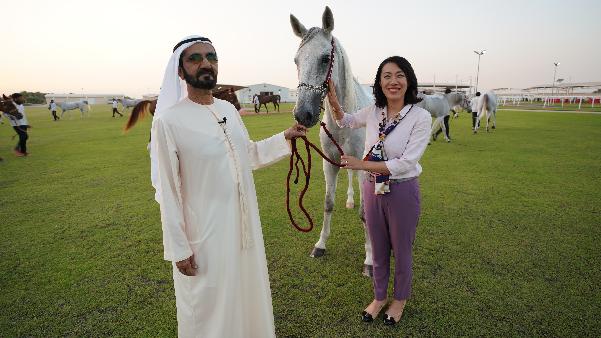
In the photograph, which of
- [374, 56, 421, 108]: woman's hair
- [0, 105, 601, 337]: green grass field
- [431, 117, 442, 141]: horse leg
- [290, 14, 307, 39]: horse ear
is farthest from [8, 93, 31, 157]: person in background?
[431, 117, 442, 141]: horse leg

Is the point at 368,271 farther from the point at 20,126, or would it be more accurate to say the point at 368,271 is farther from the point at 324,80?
the point at 20,126

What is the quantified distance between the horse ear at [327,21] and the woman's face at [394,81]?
0.80 meters

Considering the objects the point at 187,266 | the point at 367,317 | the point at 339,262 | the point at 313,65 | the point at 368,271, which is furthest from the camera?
the point at 339,262

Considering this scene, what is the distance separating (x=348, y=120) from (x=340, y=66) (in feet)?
2.14

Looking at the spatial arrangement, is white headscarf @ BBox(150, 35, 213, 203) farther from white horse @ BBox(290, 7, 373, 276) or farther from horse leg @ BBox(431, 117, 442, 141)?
horse leg @ BBox(431, 117, 442, 141)

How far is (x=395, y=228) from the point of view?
2.61 meters

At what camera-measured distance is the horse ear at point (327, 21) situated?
282 centimetres

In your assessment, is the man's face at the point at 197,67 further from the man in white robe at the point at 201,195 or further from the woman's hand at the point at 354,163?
the woman's hand at the point at 354,163

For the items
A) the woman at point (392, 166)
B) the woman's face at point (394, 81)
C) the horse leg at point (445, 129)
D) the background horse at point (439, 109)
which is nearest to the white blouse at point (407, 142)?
the woman at point (392, 166)

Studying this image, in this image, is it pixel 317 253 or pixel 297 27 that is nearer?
pixel 297 27

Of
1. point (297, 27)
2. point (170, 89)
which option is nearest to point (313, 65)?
point (297, 27)

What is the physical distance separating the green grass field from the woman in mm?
437

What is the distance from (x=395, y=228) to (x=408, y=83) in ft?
3.75

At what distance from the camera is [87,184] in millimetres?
7410
